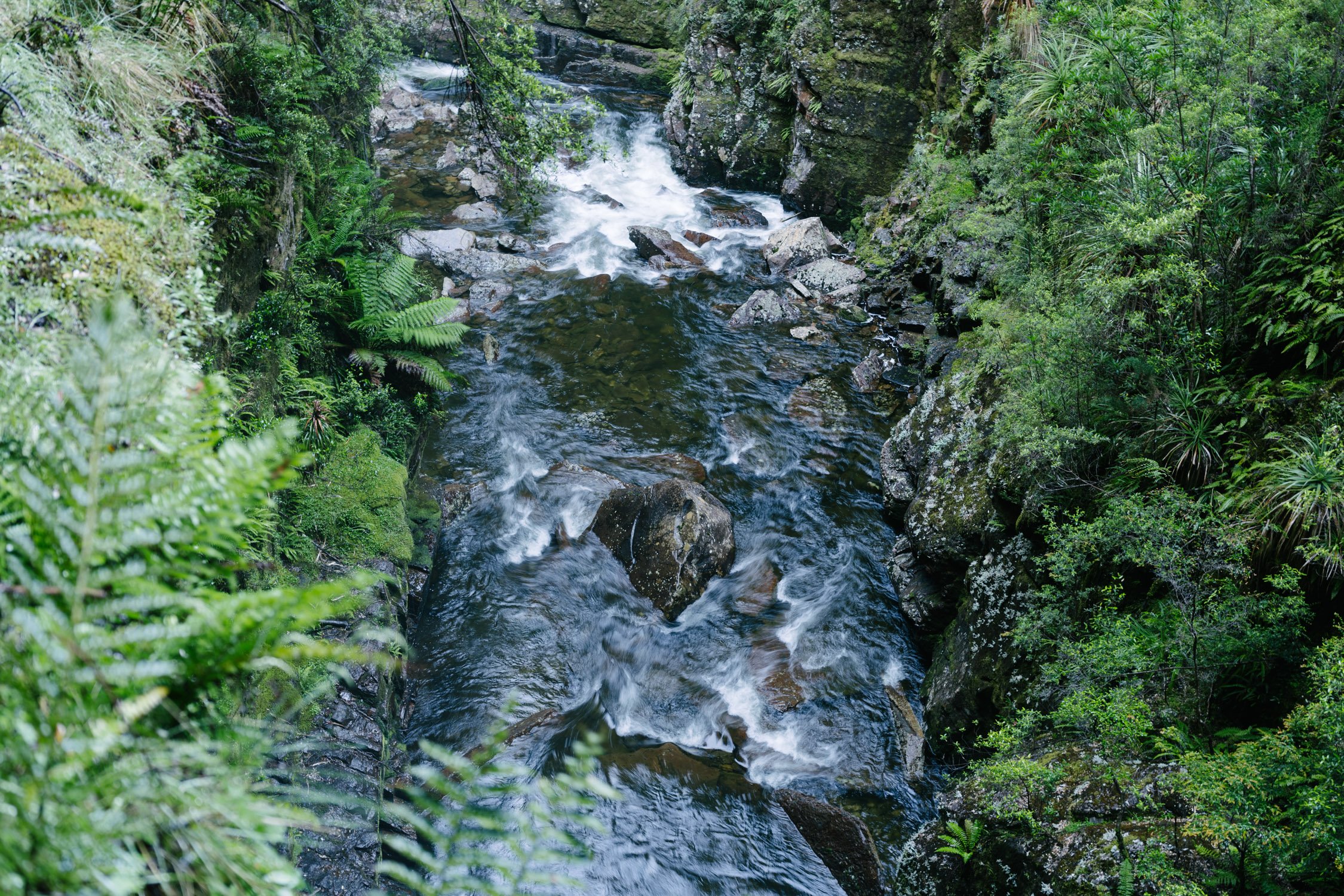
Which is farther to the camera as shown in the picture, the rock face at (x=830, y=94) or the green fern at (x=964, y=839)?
the rock face at (x=830, y=94)

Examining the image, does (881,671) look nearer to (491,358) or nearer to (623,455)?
(623,455)

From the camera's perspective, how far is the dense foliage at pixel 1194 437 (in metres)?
3.61

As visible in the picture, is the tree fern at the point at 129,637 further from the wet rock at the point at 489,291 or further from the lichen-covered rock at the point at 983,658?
the wet rock at the point at 489,291

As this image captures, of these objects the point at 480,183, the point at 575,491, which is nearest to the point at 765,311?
the point at 575,491

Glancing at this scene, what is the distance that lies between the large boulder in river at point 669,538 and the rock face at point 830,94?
32.2ft

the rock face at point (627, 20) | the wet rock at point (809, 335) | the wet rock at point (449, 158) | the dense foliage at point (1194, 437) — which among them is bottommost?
the wet rock at point (809, 335)

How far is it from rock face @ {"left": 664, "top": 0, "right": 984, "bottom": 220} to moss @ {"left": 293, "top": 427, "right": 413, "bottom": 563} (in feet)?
38.6

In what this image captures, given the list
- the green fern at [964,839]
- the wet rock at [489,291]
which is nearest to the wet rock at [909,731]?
the green fern at [964,839]

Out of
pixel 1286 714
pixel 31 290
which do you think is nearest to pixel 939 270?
pixel 1286 714

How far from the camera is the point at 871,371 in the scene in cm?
1137

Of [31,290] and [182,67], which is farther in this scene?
[182,67]

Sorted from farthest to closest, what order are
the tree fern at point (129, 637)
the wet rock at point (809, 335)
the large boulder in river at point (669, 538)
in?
1. the wet rock at point (809, 335)
2. the large boulder in river at point (669, 538)
3. the tree fern at point (129, 637)

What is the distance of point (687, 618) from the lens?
7.70 m

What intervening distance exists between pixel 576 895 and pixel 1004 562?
14.6 ft
